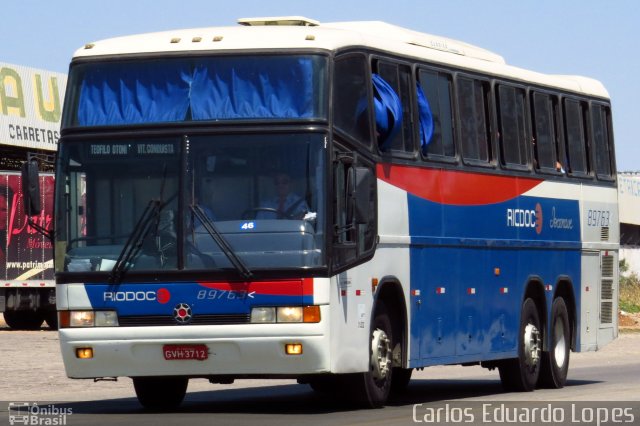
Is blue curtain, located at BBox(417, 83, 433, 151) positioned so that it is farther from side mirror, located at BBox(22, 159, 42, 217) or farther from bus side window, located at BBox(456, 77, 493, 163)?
side mirror, located at BBox(22, 159, 42, 217)

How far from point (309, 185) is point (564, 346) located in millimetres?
7921

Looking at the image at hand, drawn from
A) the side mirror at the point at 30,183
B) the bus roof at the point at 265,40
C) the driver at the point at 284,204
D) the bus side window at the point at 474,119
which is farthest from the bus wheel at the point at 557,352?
the side mirror at the point at 30,183

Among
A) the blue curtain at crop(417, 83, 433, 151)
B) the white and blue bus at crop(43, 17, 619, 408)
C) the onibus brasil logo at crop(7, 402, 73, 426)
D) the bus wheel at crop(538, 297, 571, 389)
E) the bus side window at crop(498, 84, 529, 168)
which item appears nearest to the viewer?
the onibus brasil logo at crop(7, 402, 73, 426)

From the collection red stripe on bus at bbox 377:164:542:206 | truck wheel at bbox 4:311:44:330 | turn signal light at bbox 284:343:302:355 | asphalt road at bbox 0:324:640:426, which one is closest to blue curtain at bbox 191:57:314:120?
red stripe on bus at bbox 377:164:542:206

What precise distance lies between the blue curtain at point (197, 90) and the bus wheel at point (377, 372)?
253cm

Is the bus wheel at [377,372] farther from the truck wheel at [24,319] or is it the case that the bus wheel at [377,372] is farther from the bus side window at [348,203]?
the truck wheel at [24,319]

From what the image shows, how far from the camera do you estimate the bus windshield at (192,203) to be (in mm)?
14859

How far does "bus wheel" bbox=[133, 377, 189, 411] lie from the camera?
1689cm

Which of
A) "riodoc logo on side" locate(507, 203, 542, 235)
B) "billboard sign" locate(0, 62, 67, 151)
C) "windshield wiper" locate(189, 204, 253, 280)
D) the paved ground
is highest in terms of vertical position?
"billboard sign" locate(0, 62, 67, 151)

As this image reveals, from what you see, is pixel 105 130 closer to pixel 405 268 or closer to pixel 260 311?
pixel 260 311

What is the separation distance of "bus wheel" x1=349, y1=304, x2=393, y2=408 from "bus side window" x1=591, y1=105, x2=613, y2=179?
293 inches

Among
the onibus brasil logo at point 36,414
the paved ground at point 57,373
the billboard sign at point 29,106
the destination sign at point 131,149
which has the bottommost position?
the paved ground at point 57,373

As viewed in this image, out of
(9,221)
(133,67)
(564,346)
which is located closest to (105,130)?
(133,67)

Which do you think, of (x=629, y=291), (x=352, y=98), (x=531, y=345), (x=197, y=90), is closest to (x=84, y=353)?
(x=197, y=90)
